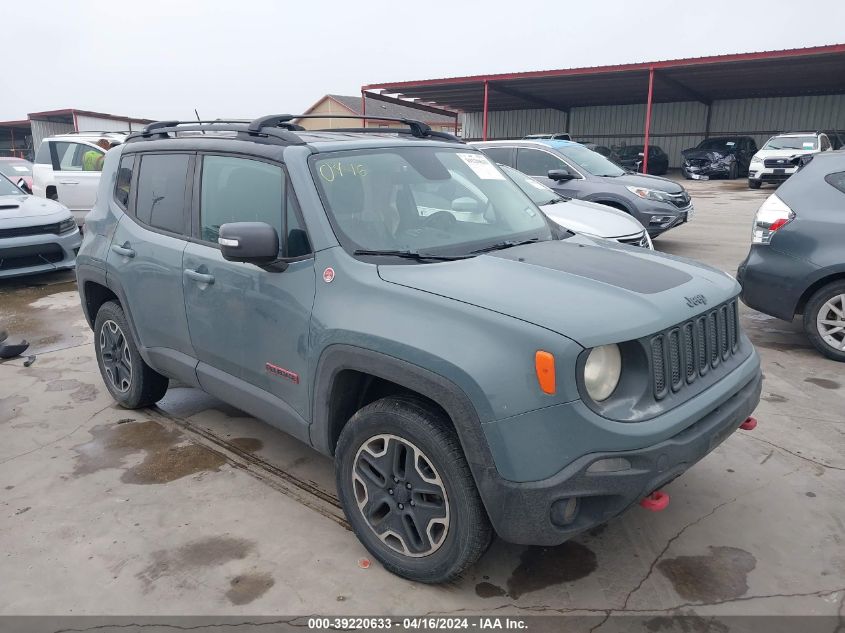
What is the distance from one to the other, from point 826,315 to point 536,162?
5963 mm

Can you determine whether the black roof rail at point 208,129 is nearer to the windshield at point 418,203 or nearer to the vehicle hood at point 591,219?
the windshield at point 418,203

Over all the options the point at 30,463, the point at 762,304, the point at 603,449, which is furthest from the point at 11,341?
the point at 762,304

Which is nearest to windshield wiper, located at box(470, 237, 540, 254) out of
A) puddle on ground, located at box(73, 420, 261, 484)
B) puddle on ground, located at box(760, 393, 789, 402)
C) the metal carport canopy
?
puddle on ground, located at box(73, 420, 261, 484)

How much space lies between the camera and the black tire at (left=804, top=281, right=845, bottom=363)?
17.3 ft

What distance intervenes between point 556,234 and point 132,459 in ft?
9.23

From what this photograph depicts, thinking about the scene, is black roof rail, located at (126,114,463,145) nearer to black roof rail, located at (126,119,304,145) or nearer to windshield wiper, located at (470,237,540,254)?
black roof rail, located at (126,119,304,145)

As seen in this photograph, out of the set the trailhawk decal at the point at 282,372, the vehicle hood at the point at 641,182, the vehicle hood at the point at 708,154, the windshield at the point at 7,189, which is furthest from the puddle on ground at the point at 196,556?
the vehicle hood at the point at 708,154

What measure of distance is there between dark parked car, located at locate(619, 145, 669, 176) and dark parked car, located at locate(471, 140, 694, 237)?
17901 mm

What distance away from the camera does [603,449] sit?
2.34 meters

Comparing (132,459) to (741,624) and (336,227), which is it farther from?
(741,624)

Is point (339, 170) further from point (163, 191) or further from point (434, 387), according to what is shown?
point (163, 191)

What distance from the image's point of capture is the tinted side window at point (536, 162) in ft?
34.5

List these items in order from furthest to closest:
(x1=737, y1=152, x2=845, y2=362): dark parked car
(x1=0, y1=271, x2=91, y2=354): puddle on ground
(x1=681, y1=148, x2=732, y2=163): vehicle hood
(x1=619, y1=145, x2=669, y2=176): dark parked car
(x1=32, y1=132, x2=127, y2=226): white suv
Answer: (x1=619, y1=145, x2=669, y2=176): dark parked car
(x1=681, y1=148, x2=732, y2=163): vehicle hood
(x1=32, y1=132, x2=127, y2=226): white suv
(x1=0, y1=271, x2=91, y2=354): puddle on ground
(x1=737, y1=152, x2=845, y2=362): dark parked car

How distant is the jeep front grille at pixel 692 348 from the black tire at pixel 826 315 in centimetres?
274
